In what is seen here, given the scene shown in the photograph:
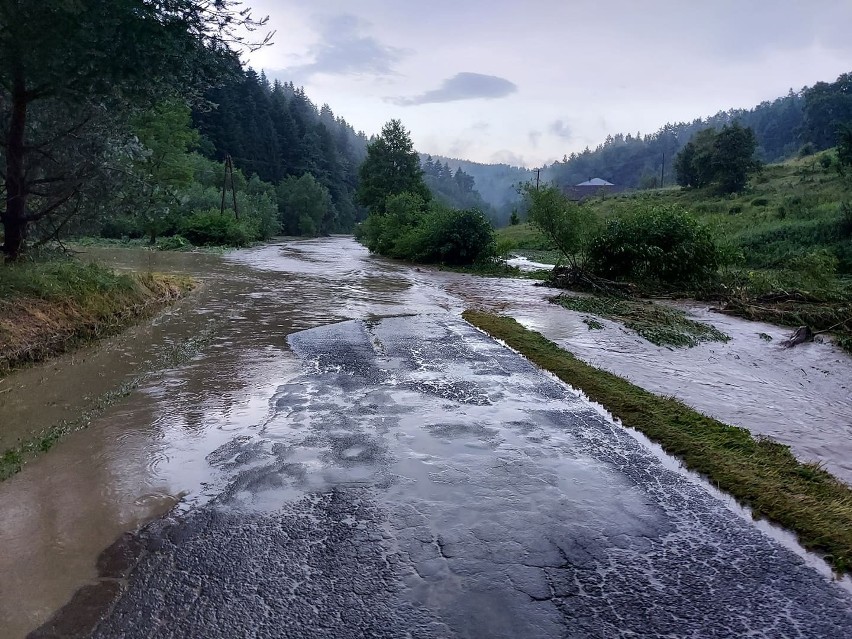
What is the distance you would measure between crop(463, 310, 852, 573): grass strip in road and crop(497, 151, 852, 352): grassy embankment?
600 centimetres

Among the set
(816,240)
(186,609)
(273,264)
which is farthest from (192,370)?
(816,240)

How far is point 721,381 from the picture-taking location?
28.3ft

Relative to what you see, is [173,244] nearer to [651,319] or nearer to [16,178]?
[16,178]

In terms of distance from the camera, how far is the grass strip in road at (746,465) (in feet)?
14.0

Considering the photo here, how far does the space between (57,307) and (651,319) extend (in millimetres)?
11509

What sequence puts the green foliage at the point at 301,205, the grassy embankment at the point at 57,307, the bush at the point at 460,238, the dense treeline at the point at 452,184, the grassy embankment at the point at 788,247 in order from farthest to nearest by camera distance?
the dense treeline at the point at 452,184 < the green foliage at the point at 301,205 < the bush at the point at 460,238 < the grassy embankment at the point at 788,247 < the grassy embankment at the point at 57,307

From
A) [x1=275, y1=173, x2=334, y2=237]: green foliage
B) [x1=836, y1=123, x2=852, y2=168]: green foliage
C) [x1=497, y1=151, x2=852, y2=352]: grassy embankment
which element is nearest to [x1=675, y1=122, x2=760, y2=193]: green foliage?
[x1=497, y1=151, x2=852, y2=352]: grassy embankment

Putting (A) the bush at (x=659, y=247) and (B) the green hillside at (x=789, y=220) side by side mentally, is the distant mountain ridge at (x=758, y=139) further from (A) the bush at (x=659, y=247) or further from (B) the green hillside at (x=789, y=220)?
(A) the bush at (x=659, y=247)

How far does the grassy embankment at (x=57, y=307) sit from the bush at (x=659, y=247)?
1376 centimetres

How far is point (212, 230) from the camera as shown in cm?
4247

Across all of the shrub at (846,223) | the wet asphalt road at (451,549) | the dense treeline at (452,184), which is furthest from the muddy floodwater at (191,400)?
the dense treeline at (452,184)

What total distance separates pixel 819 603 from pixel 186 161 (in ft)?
165

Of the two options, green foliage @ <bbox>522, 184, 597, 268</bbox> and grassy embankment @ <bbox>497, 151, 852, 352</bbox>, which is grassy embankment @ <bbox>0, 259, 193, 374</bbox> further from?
green foliage @ <bbox>522, 184, 597, 268</bbox>

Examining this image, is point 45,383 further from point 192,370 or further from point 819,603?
point 819,603
